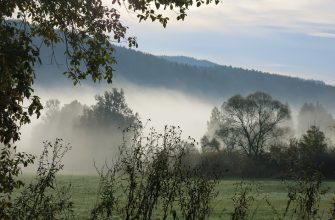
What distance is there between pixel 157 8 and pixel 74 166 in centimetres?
9624

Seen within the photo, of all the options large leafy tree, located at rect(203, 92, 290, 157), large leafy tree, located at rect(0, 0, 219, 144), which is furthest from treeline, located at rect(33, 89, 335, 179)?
large leafy tree, located at rect(0, 0, 219, 144)

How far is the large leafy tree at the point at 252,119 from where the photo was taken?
270ft

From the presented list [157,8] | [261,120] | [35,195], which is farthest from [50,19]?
[261,120]

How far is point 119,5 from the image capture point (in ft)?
28.6

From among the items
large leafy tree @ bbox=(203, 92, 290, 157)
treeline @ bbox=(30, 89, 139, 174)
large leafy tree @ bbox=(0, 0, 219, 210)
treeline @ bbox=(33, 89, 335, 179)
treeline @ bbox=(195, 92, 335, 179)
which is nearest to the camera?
large leafy tree @ bbox=(0, 0, 219, 210)

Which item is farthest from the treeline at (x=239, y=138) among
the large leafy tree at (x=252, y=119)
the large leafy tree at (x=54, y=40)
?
the large leafy tree at (x=54, y=40)

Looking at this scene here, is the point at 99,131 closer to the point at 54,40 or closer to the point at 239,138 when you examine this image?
the point at 239,138

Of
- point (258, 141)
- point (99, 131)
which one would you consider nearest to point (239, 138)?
point (258, 141)

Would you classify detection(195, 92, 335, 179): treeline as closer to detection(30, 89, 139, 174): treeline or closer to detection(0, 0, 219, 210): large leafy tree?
detection(30, 89, 139, 174): treeline

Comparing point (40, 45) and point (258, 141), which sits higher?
point (258, 141)

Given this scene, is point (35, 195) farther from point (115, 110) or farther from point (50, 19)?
point (115, 110)

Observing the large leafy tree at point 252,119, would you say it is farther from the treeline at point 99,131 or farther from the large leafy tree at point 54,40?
the large leafy tree at point 54,40

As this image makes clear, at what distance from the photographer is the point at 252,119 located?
85.7 metres

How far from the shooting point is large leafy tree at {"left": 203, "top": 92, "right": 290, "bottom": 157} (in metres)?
82.2
